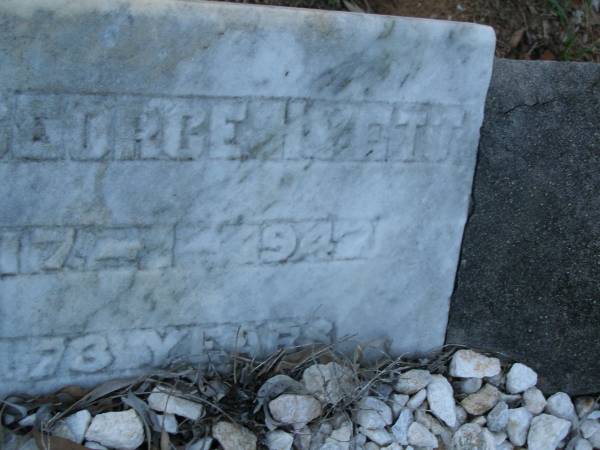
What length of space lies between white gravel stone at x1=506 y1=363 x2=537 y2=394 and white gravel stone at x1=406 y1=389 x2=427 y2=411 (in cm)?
25

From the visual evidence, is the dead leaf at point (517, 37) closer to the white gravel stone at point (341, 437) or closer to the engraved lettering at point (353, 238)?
the engraved lettering at point (353, 238)

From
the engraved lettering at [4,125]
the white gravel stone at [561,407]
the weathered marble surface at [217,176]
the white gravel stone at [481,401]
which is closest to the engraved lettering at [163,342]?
the weathered marble surface at [217,176]

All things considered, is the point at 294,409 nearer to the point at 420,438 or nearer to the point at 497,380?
the point at 420,438

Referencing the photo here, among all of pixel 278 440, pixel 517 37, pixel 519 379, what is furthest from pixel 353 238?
pixel 517 37

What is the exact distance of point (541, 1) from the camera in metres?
Result: 2.43

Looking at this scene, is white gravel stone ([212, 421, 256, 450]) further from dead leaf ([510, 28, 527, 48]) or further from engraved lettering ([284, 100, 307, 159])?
dead leaf ([510, 28, 527, 48])

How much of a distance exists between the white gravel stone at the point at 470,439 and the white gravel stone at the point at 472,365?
0.13 m

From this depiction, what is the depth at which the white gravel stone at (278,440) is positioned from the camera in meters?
1.62

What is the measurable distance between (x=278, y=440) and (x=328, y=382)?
172 mm

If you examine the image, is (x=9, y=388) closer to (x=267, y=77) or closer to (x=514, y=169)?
(x=267, y=77)

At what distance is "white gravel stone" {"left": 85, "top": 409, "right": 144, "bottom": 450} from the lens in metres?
1.53

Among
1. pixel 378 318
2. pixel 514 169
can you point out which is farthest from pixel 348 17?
pixel 378 318

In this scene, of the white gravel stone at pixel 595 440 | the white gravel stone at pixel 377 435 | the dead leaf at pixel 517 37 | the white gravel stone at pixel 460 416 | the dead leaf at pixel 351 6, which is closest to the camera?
the white gravel stone at pixel 377 435

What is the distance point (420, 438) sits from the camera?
5.65 feet
